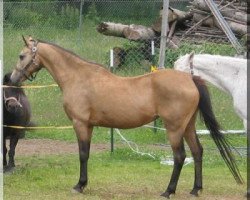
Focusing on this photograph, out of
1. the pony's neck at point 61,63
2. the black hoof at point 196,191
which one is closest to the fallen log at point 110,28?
the pony's neck at point 61,63

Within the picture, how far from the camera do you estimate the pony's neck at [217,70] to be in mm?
9375

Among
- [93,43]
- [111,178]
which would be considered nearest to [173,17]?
[93,43]

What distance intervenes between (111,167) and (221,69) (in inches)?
93.6

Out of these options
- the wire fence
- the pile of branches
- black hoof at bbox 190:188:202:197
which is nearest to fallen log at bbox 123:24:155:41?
the wire fence

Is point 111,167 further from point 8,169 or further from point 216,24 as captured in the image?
point 216,24

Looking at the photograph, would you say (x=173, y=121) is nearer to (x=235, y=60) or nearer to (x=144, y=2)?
(x=235, y=60)

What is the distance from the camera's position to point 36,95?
48.4ft

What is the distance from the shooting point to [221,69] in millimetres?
9445

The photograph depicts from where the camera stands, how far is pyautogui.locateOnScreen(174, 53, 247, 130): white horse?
9250mm

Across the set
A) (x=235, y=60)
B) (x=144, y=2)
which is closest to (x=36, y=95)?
(x=235, y=60)

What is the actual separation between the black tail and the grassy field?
1.41ft

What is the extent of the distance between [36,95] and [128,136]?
2687 mm

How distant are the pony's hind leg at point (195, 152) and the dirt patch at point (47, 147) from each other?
11.3ft

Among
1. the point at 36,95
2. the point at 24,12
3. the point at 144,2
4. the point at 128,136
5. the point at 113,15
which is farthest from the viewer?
the point at 144,2
